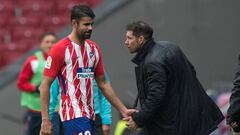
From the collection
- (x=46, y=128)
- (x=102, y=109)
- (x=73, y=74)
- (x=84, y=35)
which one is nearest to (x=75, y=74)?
(x=73, y=74)

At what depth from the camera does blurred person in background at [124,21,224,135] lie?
9.12 meters

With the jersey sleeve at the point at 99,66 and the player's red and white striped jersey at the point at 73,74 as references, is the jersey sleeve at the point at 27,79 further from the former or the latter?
the player's red and white striped jersey at the point at 73,74

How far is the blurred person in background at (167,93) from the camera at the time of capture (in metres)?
9.12

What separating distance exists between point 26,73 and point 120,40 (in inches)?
134

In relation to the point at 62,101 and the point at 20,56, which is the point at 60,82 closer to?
the point at 62,101

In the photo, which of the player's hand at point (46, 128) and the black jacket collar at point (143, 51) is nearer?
the player's hand at point (46, 128)

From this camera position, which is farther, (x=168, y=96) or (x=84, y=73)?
(x=84, y=73)

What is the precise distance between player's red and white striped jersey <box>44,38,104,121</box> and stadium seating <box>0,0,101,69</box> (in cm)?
897

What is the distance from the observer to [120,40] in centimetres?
1648

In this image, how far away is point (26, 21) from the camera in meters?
19.0

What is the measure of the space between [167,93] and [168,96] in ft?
0.12

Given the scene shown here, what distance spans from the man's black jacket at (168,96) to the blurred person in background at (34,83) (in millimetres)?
4046

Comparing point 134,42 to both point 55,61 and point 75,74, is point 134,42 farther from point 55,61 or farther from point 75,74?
point 55,61

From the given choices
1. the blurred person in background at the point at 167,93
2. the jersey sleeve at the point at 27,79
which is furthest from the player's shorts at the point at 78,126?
the jersey sleeve at the point at 27,79
